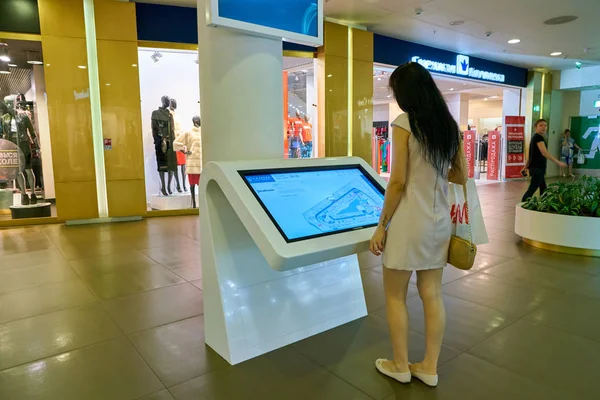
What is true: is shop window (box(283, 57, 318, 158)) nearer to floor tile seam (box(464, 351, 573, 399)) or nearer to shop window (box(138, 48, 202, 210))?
shop window (box(138, 48, 202, 210))

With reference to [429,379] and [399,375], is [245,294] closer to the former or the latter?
[399,375]

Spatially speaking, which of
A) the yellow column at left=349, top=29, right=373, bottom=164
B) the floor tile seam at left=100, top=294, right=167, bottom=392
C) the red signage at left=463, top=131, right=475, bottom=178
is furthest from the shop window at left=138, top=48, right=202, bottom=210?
the red signage at left=463, top=131, right=475, bottom=178

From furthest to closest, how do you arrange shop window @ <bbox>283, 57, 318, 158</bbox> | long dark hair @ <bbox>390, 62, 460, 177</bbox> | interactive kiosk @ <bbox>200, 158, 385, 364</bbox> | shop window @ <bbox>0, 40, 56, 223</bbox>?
shop window @ <bbox>283, 57, 318, 158</bbox>
shop window @ <bbox>0, 40, 56, 223</bbox>
interactive kiosk @ <bbox>200, 158, 385, 364</bbox>
long dark hair @ <bbox>390, 62, 460, 177</bbox>

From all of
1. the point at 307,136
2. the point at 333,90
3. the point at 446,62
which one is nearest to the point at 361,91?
the point at 333,90

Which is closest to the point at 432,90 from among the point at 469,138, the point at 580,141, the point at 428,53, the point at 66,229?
the point at 66,229

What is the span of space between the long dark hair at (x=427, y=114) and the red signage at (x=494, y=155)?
13056mm

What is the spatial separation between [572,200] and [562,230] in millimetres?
414

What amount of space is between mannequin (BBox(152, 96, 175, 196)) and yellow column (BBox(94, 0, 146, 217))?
2.46 ft

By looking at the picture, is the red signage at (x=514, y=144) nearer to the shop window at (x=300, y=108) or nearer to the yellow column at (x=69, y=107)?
the shop window at (x=300, y=108)

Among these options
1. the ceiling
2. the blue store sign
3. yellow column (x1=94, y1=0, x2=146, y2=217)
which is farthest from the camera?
the blue store sign

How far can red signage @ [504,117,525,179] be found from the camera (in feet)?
43.0

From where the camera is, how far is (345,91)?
8.47 m

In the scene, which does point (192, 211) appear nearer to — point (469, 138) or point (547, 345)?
point (547, 345)

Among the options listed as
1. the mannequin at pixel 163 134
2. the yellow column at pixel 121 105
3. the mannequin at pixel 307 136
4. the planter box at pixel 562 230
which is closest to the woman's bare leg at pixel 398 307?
the planter box at pixel 562 230
